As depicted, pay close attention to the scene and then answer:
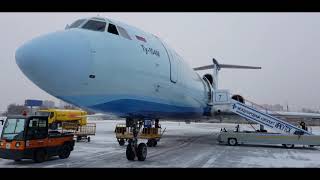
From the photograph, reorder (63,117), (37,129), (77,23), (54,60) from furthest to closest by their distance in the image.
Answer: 1. (63,117)
2. (37,129)
3. (77,23)
4. (54,60)

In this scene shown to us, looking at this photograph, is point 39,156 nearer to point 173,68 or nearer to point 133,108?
point 133,108

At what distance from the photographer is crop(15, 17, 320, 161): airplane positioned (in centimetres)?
853

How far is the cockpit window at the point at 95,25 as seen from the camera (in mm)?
10508

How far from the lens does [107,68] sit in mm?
9836

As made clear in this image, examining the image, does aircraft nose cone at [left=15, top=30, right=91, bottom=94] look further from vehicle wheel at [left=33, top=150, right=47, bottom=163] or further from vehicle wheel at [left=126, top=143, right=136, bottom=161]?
vehicle wheel at [left=33, top=150, right=47, bottom=163]

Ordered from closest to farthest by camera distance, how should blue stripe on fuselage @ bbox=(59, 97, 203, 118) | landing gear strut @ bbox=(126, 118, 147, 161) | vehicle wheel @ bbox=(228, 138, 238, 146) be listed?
blue stripe on fuselage @ bbox=(59, 97, 203, 118)
landing gear strut @ bbox=(126, 118, 147, 161)
vehicle wheel @ bbox=(228, 138, 238, 146)

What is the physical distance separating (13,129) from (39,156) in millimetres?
1688

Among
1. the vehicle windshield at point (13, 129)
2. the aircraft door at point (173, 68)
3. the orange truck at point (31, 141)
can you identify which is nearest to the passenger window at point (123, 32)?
the aircraft door at point (173, 68)

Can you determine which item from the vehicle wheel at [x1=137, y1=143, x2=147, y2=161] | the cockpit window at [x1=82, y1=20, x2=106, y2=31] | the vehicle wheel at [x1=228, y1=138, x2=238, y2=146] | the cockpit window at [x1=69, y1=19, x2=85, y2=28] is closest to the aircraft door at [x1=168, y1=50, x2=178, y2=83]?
the vehicle wheel at [x1=137, y1=143, x2=147, y2=161]

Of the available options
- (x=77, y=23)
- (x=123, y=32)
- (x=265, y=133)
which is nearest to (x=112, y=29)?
(x=123, y=32)

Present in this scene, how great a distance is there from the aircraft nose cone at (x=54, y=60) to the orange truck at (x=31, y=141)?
17.3 feet

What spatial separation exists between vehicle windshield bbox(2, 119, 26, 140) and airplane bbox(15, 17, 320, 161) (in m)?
4.24

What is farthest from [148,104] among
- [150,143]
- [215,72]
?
[215,72]
